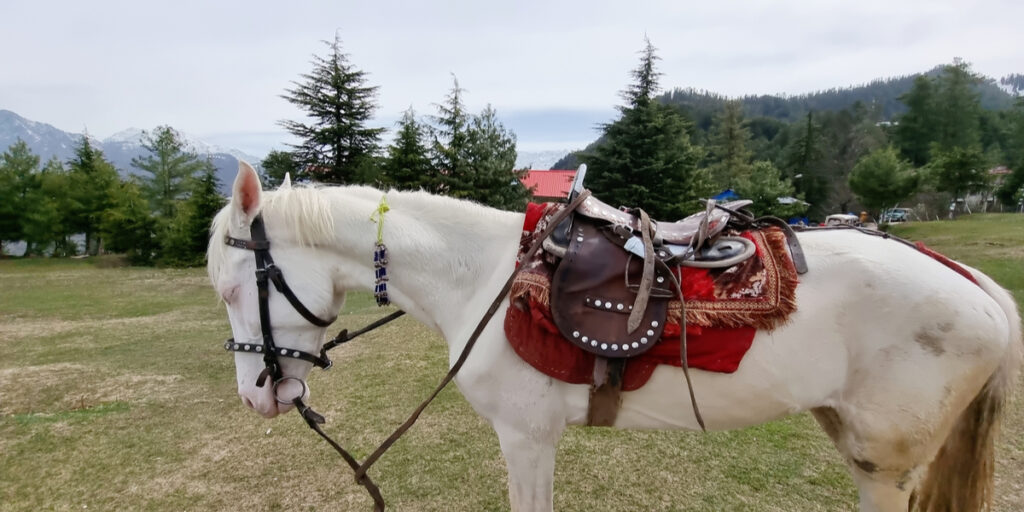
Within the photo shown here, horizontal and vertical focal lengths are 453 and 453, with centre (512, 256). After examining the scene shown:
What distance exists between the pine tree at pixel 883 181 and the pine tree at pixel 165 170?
108 ft

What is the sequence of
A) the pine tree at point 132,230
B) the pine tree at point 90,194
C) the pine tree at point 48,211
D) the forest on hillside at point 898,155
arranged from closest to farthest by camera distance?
the forest on hillside at point 898,155 < the pine tree at point 132,230 < the pine tree at point 48,211 < the pine tree at point 90,194

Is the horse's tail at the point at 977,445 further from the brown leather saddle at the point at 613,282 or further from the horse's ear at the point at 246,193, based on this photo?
the horse's ear at the point at 246,193

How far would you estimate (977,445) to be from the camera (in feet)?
5.46

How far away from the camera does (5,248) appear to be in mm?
25594

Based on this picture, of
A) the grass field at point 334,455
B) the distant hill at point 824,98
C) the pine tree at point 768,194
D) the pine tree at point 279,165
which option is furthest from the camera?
the distant hill at point 824,98

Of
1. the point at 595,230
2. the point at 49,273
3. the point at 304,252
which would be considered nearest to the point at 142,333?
the point at 304,252

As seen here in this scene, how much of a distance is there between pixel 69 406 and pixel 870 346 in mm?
6927

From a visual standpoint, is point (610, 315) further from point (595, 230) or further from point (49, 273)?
point (49, 273)

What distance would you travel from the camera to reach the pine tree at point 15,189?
23.3 meters

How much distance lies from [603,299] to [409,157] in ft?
57.6

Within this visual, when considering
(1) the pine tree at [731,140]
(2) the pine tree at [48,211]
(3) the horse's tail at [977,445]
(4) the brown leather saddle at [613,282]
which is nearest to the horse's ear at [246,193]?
(4) the brown leather saddle at [613,282]

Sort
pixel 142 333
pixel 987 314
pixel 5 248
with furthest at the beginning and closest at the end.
→ pixel 5 248 → pixel 142 333 → pixel 987 314

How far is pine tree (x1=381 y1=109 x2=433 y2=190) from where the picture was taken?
18078 mm

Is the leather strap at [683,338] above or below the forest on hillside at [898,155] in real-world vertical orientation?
below
